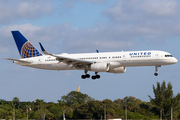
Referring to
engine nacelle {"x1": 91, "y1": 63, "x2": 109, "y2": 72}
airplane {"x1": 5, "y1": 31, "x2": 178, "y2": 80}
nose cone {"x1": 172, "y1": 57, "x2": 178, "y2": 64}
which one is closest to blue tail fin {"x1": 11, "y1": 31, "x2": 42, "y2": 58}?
airplane {"x1": 5, "y1": 31, "x2": 178, "y2": 80}

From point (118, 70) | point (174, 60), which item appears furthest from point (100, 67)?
point (174, 60)

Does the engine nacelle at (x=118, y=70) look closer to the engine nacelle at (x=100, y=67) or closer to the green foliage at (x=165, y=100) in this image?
the engine nacelle at (x=100, y=67)

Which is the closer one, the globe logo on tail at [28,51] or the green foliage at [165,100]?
the globe logo on tail at [28,51]

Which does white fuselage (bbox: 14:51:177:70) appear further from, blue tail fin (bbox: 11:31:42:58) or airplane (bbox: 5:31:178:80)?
blue tail fin (bbox: 11:31:42:58)

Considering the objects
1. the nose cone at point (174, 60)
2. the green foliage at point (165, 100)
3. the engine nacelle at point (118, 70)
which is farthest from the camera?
the green foliage at point (165, 100)

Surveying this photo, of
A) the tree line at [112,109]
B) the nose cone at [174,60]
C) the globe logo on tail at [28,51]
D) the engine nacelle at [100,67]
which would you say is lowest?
the tree line at [112,109]

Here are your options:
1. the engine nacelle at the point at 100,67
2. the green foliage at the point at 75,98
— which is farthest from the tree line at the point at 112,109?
the engine nacelle at the point at 100,67

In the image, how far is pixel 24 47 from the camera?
75.1m

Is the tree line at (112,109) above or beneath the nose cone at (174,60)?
beneath

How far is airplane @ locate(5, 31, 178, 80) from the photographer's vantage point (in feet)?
207

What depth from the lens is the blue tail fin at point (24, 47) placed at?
242 feet

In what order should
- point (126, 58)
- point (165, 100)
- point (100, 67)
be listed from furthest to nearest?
point (165, 100), point (100, 67), point (126, 58)

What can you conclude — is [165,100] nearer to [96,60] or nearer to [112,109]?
[112,109]

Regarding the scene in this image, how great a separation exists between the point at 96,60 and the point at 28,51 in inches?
659
